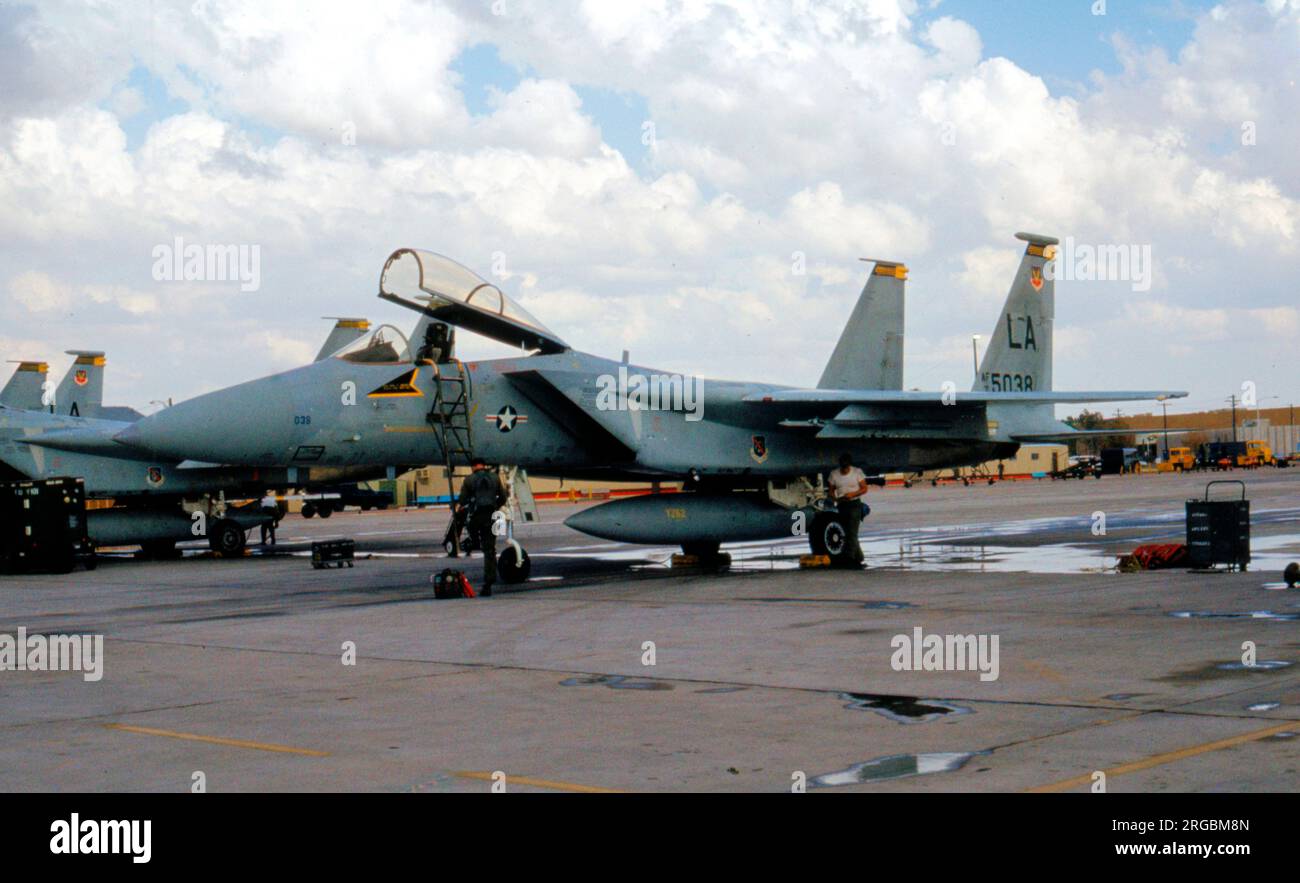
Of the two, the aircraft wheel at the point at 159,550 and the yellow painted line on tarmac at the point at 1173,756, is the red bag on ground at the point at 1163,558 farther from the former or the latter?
the aircraft wheel at the point at 159,550

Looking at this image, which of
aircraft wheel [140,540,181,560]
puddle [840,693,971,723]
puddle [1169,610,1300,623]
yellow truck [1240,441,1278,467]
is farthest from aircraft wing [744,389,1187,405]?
yellow truck [1240,441,1278,467]

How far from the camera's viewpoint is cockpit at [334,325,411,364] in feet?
51.0

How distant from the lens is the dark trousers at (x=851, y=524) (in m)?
17.2

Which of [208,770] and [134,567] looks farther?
[134,567]

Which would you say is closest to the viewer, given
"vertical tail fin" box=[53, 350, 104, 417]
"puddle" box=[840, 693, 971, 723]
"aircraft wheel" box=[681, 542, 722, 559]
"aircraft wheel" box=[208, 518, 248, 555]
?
"puddle" box=[840, 693, 971, 723]

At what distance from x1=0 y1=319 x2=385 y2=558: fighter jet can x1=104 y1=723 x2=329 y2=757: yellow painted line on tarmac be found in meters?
A: 15.8

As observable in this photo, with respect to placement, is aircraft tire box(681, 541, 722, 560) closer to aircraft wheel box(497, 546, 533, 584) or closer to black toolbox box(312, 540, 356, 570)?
aircraft wheel box(497, 546, 533, 584)

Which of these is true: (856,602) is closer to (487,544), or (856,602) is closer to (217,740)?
(487,544)

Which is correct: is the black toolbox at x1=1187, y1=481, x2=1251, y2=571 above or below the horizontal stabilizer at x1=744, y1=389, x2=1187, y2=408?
below

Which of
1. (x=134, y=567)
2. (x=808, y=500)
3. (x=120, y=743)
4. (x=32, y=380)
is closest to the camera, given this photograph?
(x=120, y=743)

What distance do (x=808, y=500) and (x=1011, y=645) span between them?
9.56 m
